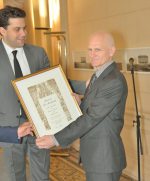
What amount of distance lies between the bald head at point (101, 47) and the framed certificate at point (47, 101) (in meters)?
0.34

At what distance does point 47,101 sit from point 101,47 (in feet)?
1.76

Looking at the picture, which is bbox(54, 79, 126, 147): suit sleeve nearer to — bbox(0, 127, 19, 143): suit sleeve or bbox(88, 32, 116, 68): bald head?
bbox(88, 32, 116, 68): bald head

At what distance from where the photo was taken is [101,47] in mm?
1679

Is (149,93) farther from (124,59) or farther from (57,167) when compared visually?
(57,167)

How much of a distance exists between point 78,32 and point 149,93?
1548mm

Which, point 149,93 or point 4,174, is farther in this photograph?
point 4,174

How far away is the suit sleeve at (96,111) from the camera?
1592 mm

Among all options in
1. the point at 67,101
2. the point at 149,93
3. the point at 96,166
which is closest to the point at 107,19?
the point at 149,93

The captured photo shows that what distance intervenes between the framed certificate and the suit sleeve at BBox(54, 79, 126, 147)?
0.48 ft

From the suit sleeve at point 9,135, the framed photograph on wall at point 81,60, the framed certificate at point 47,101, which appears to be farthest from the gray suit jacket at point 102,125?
the framed photograph on wall at point 81,60

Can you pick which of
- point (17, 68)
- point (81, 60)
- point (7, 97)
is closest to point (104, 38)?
point (17, 68)

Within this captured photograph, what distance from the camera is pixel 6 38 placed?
6.80ft

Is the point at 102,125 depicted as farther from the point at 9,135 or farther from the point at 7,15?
the point at 7,15

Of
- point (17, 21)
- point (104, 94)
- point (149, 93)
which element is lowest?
point (149, 93)
